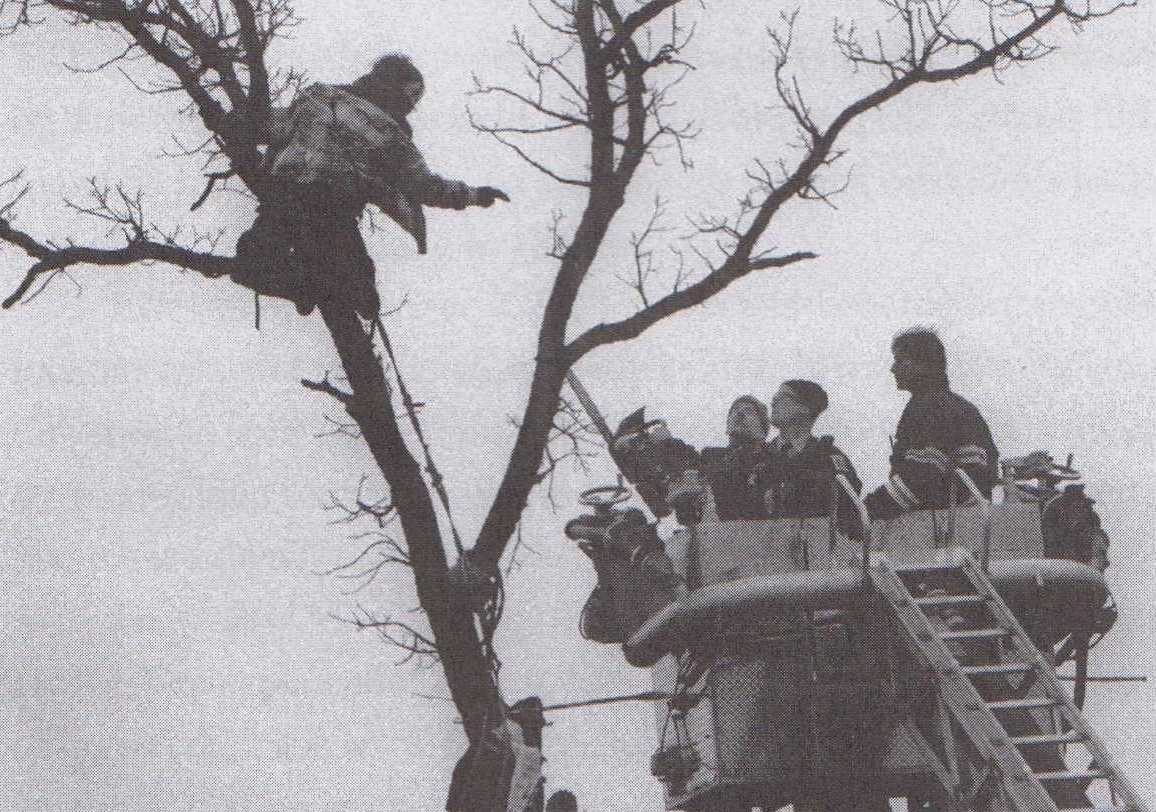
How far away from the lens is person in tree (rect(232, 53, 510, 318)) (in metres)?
10.6

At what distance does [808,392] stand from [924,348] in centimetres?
95

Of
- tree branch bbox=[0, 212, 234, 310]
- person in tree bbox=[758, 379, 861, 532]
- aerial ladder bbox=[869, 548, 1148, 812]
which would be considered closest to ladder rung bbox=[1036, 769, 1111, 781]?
aerial ladder bbox=[869, 548, 1148, 812]

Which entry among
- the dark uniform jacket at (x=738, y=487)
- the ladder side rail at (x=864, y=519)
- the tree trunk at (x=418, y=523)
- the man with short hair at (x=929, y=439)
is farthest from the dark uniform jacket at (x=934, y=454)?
the tree trunk at (x=418, y=523)

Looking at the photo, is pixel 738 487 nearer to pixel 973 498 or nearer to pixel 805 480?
pixel 805 480

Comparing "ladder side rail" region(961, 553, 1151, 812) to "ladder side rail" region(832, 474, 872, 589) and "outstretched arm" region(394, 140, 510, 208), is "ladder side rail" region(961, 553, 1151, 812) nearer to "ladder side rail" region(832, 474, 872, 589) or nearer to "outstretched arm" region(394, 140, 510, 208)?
"ladder side rail" region(832, 474, 872, 589)

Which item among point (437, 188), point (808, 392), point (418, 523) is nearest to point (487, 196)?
point (437, 188)

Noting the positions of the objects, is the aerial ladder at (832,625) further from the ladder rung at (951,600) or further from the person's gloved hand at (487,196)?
the person's gloved hand at (487,196)

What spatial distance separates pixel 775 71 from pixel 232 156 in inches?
140

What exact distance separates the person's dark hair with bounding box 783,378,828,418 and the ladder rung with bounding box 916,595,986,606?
2.35 metres

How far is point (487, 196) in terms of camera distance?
36.1 feet

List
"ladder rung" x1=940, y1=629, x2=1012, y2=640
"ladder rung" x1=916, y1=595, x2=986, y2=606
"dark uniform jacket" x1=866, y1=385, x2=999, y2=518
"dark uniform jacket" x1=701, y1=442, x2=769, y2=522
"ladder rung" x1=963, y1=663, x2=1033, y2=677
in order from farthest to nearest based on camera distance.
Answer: "dark uniform jacket" x1=701, y1=442, x2=769, y2=522 → "dark uniform jacket" x1=866, y1=385, x2=999, y2=518 → "ladder rung" x1=916, y1=595, x2=986, y2=606 → "ladder rung" x1=940, y1=629, x2=1012, y2=640 → "ladder rung" x1=963, y1=663, x2=1033, y2=677

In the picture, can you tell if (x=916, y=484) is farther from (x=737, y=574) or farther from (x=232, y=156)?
(x=232, y=156)

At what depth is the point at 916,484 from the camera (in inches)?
486

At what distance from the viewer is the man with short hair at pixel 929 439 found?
40.2 ft
